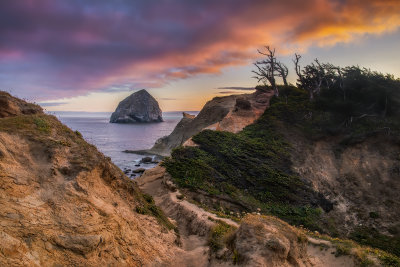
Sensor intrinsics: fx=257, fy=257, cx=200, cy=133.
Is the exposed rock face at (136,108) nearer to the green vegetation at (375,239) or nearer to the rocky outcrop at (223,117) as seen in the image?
the rocky outcrop at (223,117)

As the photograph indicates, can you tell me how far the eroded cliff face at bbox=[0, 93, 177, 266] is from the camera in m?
7.62

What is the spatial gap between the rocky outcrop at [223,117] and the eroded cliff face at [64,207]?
3070 centimetres

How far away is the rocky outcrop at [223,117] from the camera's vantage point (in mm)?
45594

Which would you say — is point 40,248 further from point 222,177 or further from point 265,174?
point 265,174

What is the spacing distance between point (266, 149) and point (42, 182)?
29664 millimetres

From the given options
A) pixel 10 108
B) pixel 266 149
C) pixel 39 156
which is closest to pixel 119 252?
pixel 39 156

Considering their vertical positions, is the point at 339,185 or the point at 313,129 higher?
the point at 313,129

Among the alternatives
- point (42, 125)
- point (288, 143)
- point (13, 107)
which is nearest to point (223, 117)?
point (288, 143)

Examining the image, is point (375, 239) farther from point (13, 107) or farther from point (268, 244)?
point (13, 107)

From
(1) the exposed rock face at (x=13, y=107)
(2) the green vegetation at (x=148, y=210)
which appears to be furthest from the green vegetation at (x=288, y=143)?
(1) the exposed rock face at (x=13, y=107)

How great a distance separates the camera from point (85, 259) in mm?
8422

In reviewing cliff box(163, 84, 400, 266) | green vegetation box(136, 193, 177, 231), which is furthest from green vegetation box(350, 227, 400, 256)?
green vegetation box(136, 193, 177, 231)

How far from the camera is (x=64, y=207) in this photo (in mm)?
9148

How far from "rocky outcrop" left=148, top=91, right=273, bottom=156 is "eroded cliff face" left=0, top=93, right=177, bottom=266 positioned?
30701 mm
